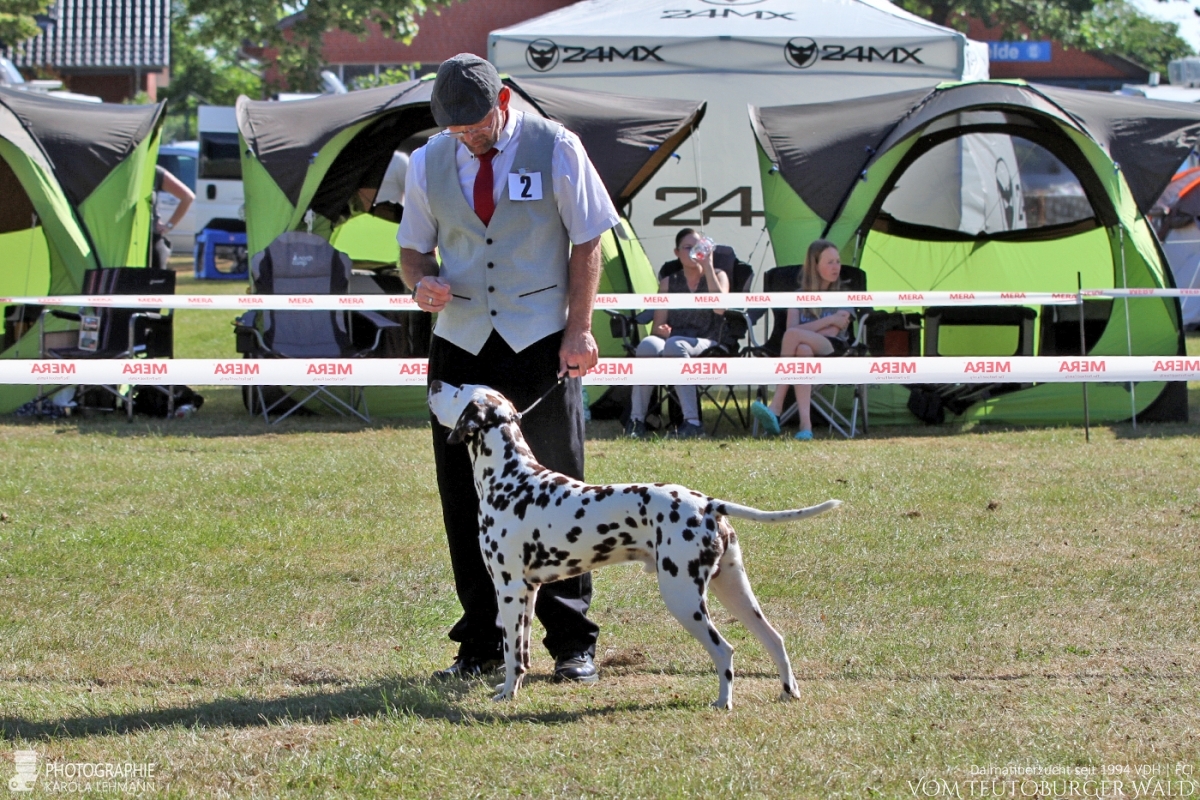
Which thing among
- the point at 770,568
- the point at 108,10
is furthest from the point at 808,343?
the point at 108,10

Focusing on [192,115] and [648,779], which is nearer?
[648,779]

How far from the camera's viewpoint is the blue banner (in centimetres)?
3922

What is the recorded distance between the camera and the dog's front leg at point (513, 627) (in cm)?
379

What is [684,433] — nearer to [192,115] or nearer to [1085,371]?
[1085,371]

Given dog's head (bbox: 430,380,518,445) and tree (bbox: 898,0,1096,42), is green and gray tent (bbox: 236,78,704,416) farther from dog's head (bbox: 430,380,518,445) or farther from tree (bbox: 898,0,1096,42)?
tree (bbox: 898,0,1096,42)

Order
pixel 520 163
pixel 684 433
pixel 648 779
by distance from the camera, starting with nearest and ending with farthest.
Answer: pixel 648 779
pixel 520 163
pixel 684 433

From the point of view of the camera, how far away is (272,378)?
654 centimetres

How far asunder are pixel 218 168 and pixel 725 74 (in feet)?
54.5

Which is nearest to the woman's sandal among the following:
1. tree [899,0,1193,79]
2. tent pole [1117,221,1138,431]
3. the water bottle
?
the water bottle

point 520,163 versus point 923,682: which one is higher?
point 520,163

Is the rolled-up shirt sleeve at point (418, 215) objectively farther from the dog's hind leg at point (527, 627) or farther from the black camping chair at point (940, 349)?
the black camping chair at point (940, 349)

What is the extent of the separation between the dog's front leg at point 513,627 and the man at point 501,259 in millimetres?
286

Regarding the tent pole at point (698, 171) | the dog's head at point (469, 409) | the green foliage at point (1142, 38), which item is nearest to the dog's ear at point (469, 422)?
the dog's head at point (469, 409)

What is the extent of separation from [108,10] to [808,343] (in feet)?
111
